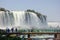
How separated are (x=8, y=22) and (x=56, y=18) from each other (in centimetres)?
223

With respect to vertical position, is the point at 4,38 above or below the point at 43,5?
below

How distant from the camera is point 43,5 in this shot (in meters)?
5.85

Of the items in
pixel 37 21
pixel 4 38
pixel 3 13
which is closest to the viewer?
pixel 4 38

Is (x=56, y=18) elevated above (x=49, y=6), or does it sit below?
below

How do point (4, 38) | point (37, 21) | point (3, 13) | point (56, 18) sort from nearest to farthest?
point (4, 38) < point (56, 18) < point (3, 13) < point (37, 21)

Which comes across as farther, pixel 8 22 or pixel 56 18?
pixel 8 22

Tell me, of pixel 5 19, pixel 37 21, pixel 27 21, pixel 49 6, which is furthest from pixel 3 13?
pixel 49 6

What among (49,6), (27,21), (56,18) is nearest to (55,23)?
(56,18)

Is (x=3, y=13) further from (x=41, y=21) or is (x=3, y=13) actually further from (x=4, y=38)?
(x=4, y=38)

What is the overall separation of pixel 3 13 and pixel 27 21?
102 centimetres

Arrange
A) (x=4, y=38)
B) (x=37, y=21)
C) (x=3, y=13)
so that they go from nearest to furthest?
(x=4, y=38) < (x=3, y=13) < (x=37, y=21)

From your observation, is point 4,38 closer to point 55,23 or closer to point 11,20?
point 55,23

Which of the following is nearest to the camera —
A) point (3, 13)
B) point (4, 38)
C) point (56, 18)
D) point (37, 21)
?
point (4, 38)

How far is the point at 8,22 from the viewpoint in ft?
23.1
